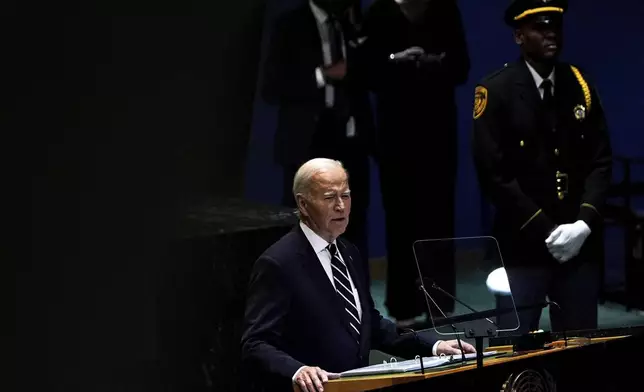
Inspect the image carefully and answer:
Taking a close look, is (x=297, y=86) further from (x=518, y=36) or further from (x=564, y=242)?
(x=564, y=242)

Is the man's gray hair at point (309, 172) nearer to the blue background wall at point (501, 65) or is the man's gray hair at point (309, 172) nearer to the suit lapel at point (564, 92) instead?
the blue background wall at point (501, 65)

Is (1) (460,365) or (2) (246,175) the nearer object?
(1) (460,365)

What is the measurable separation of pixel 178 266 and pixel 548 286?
158 centimetres

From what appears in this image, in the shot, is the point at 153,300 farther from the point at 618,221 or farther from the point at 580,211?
the point at 618,221

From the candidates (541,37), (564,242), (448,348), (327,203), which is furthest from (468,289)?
(541,37)

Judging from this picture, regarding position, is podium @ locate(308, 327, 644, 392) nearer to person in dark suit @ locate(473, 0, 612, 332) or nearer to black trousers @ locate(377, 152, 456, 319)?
person in dark suit @ locate(473, 0, 612, 332)

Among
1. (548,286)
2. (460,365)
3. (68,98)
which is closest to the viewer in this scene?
(460,365)

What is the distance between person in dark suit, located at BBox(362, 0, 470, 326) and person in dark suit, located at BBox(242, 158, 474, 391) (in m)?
1.38

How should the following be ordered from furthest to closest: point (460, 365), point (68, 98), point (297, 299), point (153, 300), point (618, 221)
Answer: point (618, 221) → point (153, 300) → point (68, 98) → point (297, 299) → point (460, 365)

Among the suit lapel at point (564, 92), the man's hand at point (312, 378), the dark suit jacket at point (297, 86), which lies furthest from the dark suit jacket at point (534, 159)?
the man's hand at point (312, 378)

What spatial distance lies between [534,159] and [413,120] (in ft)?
1.89

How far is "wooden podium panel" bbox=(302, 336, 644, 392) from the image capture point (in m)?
2.15

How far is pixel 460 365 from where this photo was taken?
2.29m

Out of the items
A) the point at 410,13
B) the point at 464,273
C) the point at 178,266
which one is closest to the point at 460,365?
the point at 464,273
